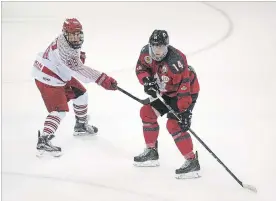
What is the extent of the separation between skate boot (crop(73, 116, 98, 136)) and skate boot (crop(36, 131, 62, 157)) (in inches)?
12.1

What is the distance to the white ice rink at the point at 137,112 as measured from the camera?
260 centimetres

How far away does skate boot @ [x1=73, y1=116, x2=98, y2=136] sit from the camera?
327 centimetres

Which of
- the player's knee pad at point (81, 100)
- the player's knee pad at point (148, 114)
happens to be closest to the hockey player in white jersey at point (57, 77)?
the player's knee pad at point (81, 100)

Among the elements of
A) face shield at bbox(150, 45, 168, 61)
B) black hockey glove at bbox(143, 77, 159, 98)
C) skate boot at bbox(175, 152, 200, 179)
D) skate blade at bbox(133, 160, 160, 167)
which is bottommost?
skate boot at bbox(175, 152, 200, 179)

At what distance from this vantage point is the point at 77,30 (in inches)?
110

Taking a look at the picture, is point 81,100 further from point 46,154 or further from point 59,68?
point 46,154

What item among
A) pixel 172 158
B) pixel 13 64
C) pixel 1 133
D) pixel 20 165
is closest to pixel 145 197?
pixel 172 158

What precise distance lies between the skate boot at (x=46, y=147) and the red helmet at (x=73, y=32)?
1.68 ft

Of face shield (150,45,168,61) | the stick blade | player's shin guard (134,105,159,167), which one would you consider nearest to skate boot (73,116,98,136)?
player's shin guard (134,105,159,167)

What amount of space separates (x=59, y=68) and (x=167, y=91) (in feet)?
2.10

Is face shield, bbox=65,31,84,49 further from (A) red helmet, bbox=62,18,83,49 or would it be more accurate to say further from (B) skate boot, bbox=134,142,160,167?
(B) skate boot, bbox=134,142,160,167

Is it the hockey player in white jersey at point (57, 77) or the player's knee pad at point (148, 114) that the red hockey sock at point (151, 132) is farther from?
the hockey player in white jersey at point (57, 77)

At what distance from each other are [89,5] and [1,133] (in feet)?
11.7

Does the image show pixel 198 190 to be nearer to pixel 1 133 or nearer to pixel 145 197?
pixel 145 197
